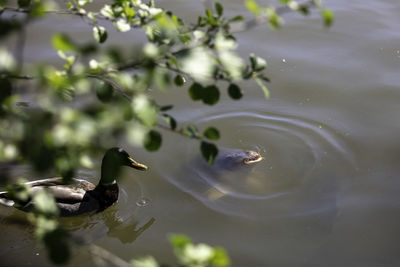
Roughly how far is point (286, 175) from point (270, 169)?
156 millimetres

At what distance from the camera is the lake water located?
3939mm

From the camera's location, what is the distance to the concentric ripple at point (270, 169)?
4.33 meters

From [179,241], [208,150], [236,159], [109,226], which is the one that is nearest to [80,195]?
[109,226]

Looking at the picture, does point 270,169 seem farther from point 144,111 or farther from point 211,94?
point 144,111

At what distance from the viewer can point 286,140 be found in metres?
5.08

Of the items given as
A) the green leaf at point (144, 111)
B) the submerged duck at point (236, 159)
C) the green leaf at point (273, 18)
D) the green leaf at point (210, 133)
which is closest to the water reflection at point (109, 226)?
the submerged duck at point (236, 159)

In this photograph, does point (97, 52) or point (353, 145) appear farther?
point (353, 145)

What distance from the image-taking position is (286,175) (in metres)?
4.64

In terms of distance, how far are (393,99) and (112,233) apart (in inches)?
128

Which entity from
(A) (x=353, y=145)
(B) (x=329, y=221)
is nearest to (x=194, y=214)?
(B) (x=329, y=221)

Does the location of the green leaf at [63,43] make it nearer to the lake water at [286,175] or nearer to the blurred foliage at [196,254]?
the blurred foliage at [196,254]

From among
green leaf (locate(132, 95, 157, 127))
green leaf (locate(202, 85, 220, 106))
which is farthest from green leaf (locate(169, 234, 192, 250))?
green leaf (locate(202, 85, 220, 106))

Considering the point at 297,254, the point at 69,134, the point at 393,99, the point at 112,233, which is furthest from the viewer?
the point at 393,99

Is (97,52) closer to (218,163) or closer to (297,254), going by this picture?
(297,254)
